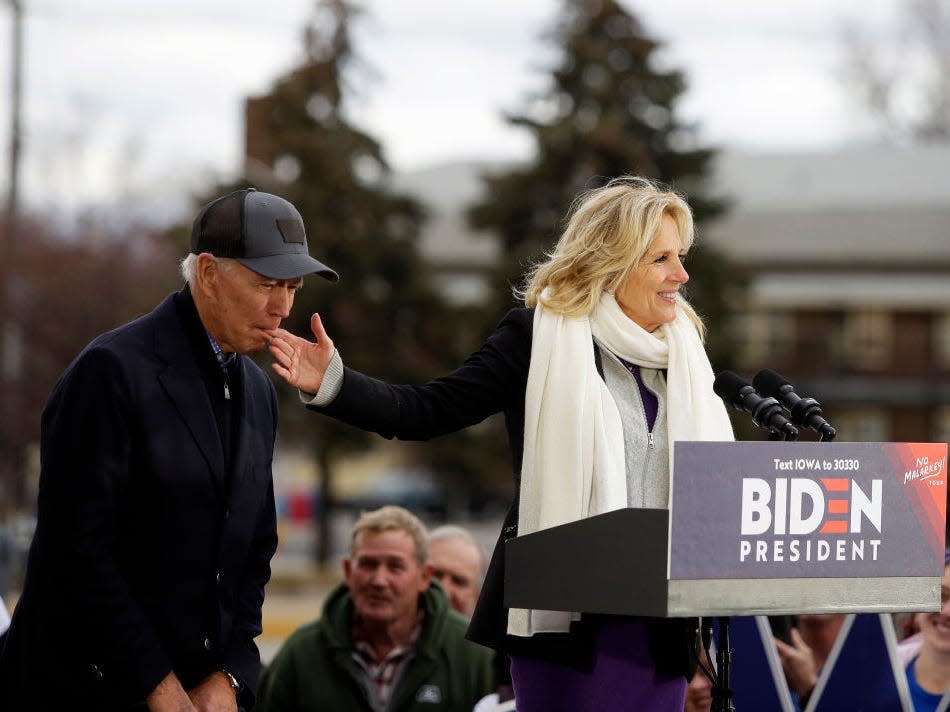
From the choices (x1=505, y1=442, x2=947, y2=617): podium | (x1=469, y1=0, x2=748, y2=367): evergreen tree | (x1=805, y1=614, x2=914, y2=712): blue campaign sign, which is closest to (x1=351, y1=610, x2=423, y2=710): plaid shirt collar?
(x1=805, y1=614, x2=914, y2=712): blue campaign sign

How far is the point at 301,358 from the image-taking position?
13.5ft

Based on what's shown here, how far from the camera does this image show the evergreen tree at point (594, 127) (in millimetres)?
28547

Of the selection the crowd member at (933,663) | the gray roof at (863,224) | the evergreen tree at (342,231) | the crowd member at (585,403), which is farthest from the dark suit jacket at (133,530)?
the gray roof at (863,224)

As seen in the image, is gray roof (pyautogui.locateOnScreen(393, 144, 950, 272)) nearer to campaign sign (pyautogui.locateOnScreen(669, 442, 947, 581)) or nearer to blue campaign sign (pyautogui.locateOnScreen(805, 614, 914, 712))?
blue campaign sign (pyautogui.locateOnScreen(805, 614, 914, 712))

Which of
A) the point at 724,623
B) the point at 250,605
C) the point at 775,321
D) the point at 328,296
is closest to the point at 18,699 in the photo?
the point at 250,605

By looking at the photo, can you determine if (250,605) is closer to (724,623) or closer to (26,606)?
(26,606)

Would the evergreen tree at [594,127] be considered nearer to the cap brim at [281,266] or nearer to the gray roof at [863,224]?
the gray roof at [863,224]

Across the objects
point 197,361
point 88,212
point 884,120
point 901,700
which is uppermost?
point 884,120

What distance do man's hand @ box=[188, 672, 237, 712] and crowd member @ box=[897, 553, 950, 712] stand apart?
2.62 m

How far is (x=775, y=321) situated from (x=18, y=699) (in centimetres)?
4909

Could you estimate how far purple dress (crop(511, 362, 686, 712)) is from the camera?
156 inches

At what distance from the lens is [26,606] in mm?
3869

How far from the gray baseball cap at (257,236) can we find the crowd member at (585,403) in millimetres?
228

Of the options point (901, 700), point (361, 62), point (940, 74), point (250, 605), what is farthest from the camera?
point (940, 74)
